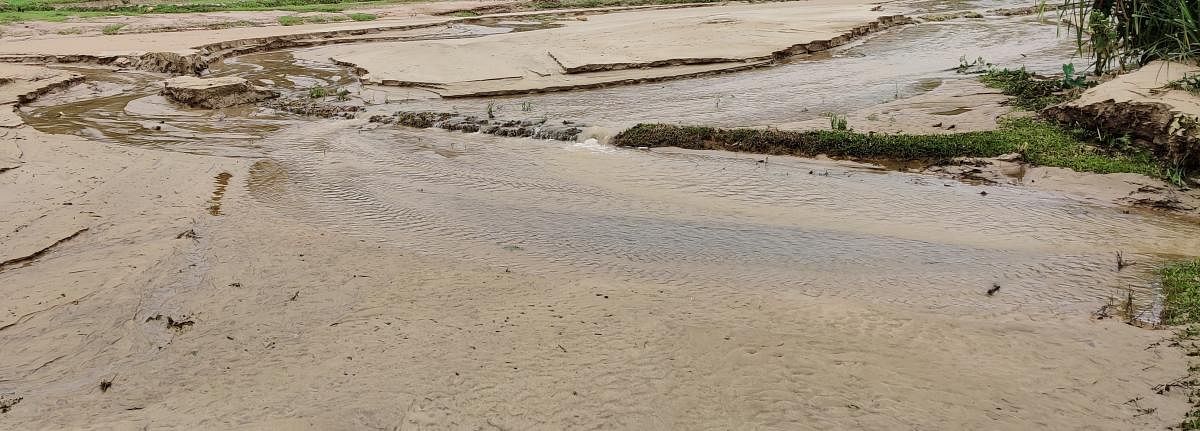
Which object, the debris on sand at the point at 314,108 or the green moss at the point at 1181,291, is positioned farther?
the debris on sand at the point at 314,108

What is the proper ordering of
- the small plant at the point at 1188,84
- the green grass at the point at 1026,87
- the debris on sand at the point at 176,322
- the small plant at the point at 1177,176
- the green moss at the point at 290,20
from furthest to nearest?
the green moss at the point at 290,20
the green grass at the point at 1026,87
the small plant at the point at 1188,84
the small plant at the point at 1177,176
the debris on sand at the point at 176,322

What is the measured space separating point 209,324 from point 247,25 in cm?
1597


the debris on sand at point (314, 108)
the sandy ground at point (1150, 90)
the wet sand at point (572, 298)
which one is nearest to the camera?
the wet sand at point (572, 298)

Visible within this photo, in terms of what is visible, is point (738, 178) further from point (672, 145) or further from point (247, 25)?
point (247, 25)

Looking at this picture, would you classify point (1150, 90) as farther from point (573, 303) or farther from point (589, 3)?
point (589, 3)

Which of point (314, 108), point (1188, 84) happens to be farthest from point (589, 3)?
point (1188, 84)

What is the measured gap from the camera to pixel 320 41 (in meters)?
14.7

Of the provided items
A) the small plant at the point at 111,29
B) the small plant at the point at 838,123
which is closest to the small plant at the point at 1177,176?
the small plant at the point at 838,123

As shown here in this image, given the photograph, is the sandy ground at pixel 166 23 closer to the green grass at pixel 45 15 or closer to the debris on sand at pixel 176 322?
the green grass at pixel 45 15

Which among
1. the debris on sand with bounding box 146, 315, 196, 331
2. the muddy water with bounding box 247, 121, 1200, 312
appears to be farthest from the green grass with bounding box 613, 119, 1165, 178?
the debris on sand with bounding box 146, 315, 196, 331

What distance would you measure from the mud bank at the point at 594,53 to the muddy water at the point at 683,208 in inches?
36.5

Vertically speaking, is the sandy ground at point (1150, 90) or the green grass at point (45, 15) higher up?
the green grass at point (45, 15)

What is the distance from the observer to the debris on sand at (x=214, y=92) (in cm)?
903

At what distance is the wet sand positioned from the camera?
9.67 ft
